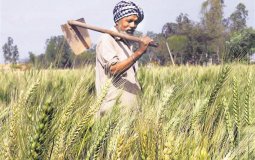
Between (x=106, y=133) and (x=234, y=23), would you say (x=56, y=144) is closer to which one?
(x=106, y=133)

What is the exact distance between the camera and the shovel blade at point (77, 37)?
241 cm

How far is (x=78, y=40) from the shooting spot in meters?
2.44

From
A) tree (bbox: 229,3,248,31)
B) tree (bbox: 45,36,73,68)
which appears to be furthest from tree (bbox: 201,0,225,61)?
tree (bbox: 45,36,73,68)

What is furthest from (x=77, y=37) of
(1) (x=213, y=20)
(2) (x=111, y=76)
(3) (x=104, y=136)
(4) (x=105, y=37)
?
(1) (x=213, y=20)

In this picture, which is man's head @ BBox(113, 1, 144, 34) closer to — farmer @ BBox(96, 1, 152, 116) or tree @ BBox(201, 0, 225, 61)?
farmer @ BBox(96, 1, 152, 116)

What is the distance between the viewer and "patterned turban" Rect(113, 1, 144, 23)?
7.00 ft

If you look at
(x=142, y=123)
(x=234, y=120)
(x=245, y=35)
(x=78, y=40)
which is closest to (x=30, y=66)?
(x=78, y=40)

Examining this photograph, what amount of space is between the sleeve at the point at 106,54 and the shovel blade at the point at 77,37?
322 mm

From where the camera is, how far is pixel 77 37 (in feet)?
7.98

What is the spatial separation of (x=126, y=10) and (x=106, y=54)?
271 mm

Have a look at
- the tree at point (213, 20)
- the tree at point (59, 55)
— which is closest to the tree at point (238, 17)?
the tree at point (213, 20)

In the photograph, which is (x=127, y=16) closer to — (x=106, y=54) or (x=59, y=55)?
(x=106, y=54)

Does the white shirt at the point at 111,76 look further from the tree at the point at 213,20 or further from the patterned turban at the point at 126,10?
the tree at the point at 213,20

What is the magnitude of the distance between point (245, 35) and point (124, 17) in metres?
45.4
